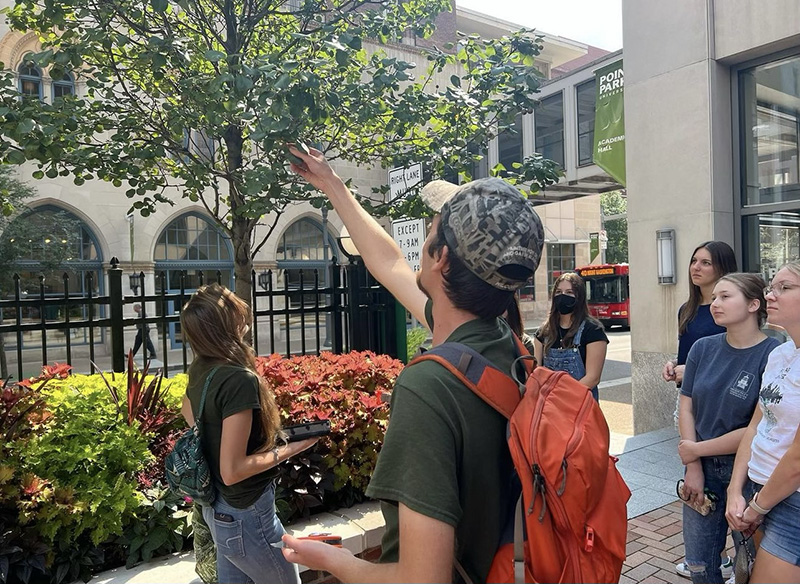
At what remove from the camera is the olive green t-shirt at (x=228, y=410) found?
247cm

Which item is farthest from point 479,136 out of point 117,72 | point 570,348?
point 117,72

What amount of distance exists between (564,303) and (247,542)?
10.2ft

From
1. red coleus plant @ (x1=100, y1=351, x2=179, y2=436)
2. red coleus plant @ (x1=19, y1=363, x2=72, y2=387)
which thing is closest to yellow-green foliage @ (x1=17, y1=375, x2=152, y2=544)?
red coleus plant @ (x1=100, y1=351, x2=179, y2=436)

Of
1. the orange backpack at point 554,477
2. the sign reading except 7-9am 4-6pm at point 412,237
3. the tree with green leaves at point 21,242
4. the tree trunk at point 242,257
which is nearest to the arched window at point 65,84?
the tree trunk at point 242,257

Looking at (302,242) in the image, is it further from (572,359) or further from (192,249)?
(572,359)

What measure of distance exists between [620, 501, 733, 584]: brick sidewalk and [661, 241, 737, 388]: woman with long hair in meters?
1.16

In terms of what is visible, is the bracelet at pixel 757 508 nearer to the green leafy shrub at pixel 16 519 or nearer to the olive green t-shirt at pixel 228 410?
the olive green t-shirt at pixel 228 410

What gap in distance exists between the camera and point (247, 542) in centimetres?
254

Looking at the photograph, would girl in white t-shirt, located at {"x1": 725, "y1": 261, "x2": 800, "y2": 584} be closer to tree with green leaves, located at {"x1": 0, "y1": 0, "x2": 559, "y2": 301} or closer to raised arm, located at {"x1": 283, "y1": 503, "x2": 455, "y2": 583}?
raised arm, located at {"x1": 283, "y1": 503, "x2": 455, "y2": 583}

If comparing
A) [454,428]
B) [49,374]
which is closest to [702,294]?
[454,428]

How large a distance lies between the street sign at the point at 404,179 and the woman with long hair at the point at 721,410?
2.33 meters

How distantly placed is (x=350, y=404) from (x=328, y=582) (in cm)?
113

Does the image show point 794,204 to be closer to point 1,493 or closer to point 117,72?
point 117,72

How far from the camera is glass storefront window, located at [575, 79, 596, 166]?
69.6ft
